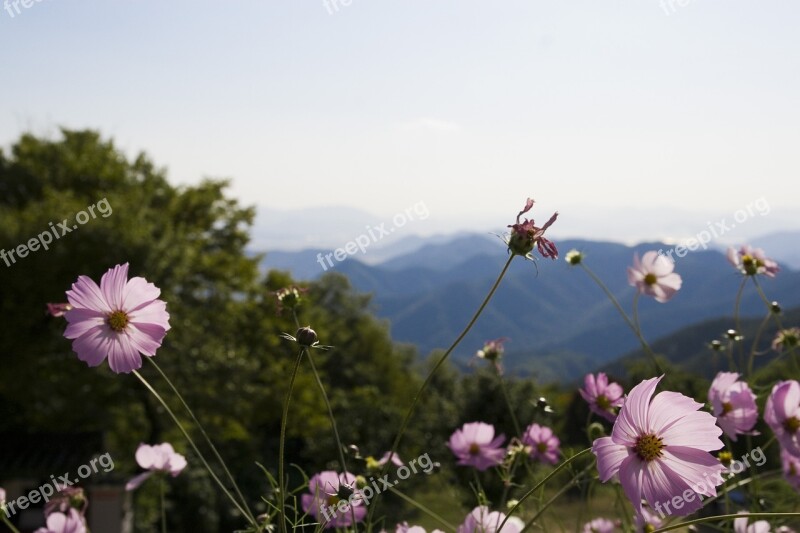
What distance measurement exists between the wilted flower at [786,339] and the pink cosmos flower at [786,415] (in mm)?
459

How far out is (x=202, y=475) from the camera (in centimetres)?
1445

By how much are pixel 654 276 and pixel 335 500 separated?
3.37 ft

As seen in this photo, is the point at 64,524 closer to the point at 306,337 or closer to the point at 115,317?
the point at 115,317

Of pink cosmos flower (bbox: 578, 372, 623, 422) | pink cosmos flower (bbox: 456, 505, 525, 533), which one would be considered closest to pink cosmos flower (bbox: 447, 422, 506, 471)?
pink cosmos flower (bbox: 578, 372, 623, 422)

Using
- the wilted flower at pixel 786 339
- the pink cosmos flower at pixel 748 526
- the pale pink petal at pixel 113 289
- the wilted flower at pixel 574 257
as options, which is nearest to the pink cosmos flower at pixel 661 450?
the pink cosmos flower at pixel 748 526

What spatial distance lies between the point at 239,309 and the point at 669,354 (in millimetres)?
88487

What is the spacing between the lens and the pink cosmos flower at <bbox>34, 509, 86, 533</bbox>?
42.8 inches

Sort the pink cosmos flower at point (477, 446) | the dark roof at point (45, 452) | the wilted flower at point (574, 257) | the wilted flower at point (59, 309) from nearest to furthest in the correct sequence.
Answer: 1. the wilted flower at point (59, 309)
2. the pink cosmos flower at point (477, 446)
3. the wilted flower at point (574, 257)
4. the dark roof at point (45, 452)

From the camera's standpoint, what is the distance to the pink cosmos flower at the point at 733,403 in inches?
45.4

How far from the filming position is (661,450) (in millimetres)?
716

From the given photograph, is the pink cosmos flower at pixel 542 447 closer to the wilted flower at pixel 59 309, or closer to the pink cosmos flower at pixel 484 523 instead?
the pink cosmos flower at pixel 484 523

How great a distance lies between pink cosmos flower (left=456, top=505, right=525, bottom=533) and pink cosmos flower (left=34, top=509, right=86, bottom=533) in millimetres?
575

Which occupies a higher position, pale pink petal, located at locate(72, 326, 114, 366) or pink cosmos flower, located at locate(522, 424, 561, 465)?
pale pink petal, located at locate(72, 326, 114, 366)

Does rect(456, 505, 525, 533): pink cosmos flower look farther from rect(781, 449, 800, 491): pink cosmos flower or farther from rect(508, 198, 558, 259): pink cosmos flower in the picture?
rect(781, 449, 800, 491): pink cosmos flower
